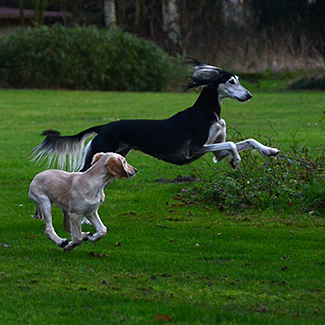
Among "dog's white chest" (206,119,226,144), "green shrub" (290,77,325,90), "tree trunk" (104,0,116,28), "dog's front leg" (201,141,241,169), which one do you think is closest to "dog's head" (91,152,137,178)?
"dog's front leg" (201,141,241,169)

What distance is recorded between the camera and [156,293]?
5367 mm

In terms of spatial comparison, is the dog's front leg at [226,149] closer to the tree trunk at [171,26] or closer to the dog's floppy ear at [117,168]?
the dog's floppy ear at [117,168]

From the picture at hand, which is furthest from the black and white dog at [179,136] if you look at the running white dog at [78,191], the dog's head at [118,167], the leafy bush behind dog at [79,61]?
the leafy bush behind dog at [79,61]

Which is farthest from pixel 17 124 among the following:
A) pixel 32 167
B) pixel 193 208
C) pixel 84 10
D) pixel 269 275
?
pixel 84 10

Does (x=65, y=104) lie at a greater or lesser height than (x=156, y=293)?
lesser

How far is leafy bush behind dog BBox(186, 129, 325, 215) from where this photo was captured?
8.76 metres

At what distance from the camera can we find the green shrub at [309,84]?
32781 mm

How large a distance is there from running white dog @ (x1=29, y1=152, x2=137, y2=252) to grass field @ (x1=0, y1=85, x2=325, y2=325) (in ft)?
0.79

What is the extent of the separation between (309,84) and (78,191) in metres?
28.2

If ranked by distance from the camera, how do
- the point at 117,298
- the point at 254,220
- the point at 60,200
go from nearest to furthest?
1. the point at 117,298
2. the point at 60,200
3. the point at 254,220

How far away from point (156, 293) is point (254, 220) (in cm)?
331

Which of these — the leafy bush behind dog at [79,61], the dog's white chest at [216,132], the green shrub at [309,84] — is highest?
the dog's white chest at [216,132]

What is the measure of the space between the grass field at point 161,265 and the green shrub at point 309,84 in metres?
22.5

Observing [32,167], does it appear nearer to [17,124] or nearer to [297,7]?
[17,124]
